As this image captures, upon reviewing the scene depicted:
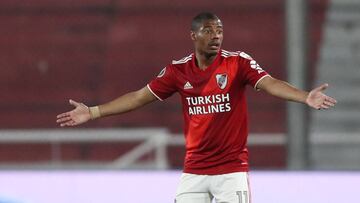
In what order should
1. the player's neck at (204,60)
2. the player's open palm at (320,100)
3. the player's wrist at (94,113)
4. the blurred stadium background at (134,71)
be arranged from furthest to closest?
1. the blurred stadium background at (134,71)
2. the player's wrist at (94,113)
3. the player's neck at (204,60)
4. the player's open palm at (320,100)

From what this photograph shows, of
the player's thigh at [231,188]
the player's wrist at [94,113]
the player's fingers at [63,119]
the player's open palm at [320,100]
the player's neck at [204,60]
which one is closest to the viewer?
the player's open palm at [320,100]

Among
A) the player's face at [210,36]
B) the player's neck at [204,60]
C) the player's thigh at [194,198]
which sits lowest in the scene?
the player's thigh at [194,198]

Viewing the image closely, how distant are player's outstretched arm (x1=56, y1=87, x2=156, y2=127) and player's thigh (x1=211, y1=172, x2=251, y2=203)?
1.89 feet

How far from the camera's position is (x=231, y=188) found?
14.6ft

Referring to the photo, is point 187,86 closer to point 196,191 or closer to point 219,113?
point 219,113

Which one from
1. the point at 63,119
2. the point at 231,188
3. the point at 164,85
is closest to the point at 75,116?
→ the point at 63,119

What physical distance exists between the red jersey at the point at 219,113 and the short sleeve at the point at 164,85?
14cm

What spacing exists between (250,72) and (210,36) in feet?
0.80

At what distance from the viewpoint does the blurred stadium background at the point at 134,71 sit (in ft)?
24.9

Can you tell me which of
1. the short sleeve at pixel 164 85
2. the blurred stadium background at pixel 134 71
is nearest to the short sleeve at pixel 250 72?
the short sleeve at pixel 164 85

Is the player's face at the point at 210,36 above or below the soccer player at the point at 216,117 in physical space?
above

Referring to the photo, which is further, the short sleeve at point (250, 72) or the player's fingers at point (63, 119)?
the player's fingers at point (63, 119)

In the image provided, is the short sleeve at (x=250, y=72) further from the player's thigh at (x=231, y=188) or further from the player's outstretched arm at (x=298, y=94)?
the player's thigh at (x=231, y=188)

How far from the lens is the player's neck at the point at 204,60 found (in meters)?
4.57
